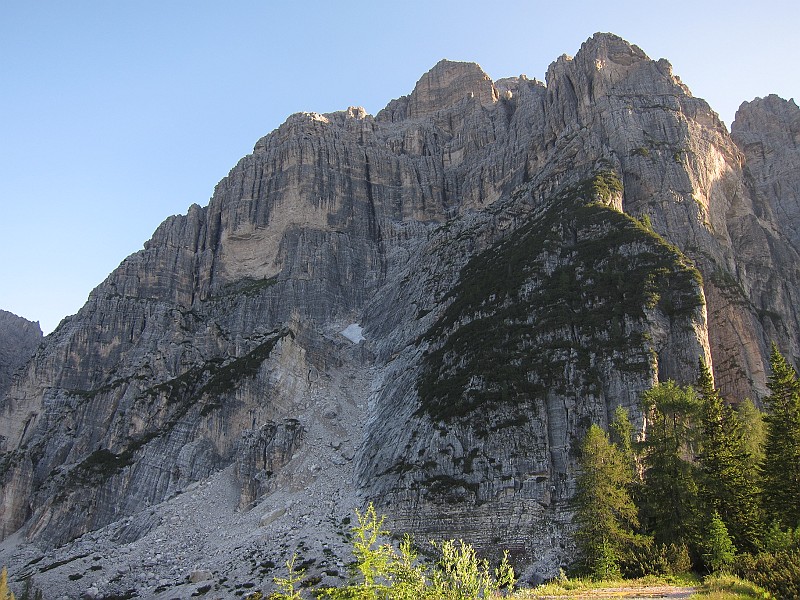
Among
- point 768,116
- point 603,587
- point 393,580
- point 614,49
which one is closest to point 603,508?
point 603,587

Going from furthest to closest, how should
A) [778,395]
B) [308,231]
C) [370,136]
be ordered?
[370,136]
[308,231]
[778,395]

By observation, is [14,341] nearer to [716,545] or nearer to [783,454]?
[716,545]

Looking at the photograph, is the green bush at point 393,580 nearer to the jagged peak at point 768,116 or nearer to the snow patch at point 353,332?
the snow patch at point 353,332

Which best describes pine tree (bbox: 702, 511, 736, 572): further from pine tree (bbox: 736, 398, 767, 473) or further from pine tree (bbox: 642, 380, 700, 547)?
pine tree (bbox: 736, 398, 767, 473)

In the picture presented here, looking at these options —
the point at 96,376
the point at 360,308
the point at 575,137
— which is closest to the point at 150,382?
the point at 96,376

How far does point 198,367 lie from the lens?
116m

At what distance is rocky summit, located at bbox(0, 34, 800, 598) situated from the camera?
2721 inches

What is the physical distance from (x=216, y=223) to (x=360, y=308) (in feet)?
146

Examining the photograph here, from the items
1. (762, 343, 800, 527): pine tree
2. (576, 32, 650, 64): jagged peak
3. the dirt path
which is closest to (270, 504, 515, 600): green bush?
the dirt path

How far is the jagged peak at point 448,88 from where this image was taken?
172 meters

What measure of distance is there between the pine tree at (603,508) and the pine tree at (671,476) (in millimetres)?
1573

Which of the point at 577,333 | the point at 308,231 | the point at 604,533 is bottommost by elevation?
the point at 604,533

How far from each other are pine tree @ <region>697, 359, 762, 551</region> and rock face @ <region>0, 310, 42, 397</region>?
157m

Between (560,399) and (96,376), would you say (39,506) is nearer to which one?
(96,376)
